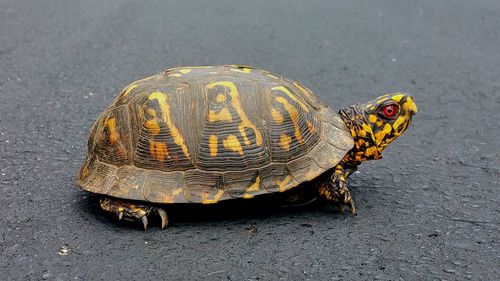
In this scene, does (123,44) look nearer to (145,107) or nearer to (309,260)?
(145,107)

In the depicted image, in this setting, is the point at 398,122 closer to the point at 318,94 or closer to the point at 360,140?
the point at 360,140

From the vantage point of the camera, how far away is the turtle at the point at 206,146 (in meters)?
3.82

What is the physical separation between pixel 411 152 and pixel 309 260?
2189 mm

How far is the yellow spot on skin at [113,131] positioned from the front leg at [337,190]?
1.37m

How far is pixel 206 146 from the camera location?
3.85m

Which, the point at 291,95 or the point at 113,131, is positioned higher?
the point at 291,95

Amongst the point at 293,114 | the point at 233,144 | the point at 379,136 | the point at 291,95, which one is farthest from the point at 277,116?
the point at 379,136

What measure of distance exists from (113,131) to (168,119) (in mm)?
400

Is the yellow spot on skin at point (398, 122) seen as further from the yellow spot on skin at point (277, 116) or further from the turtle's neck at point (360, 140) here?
the yellow spot on skin at point (277, 116)

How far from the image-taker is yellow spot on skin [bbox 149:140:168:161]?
3846 mm

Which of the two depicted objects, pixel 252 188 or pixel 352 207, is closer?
pixel 252 188

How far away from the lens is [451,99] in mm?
6633


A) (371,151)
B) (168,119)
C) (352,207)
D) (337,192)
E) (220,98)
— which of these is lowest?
(352,207)

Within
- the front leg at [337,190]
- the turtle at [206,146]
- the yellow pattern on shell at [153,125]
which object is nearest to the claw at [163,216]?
the turtle at [206,146]
